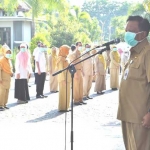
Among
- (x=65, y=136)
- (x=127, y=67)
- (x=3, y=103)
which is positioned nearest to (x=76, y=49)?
(x=3, y=103)

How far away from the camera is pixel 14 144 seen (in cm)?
670

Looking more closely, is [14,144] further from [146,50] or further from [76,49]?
[76,49]

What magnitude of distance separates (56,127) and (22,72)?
11.4 ft

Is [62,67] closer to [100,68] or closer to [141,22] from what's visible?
[100,68]

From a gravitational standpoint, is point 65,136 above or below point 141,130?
below

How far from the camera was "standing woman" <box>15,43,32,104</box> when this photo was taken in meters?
11.2

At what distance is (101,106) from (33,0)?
1759cm

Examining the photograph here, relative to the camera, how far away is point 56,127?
807cm

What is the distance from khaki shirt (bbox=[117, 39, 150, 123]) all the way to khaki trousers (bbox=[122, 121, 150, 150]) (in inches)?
3.0

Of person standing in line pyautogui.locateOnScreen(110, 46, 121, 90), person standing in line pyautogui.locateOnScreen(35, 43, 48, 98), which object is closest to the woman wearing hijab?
person standing in line pyautogui.locateOnScreen(35, 43, 48, 98)

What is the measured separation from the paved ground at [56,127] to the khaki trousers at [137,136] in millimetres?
2006

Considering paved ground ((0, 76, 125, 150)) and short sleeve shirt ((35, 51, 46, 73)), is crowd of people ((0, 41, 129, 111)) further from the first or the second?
paved ground ((0, 76, 125, 150))

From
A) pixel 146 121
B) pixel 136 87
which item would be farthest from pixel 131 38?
pixel 146 121

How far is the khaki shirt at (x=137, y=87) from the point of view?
414 centimetres
